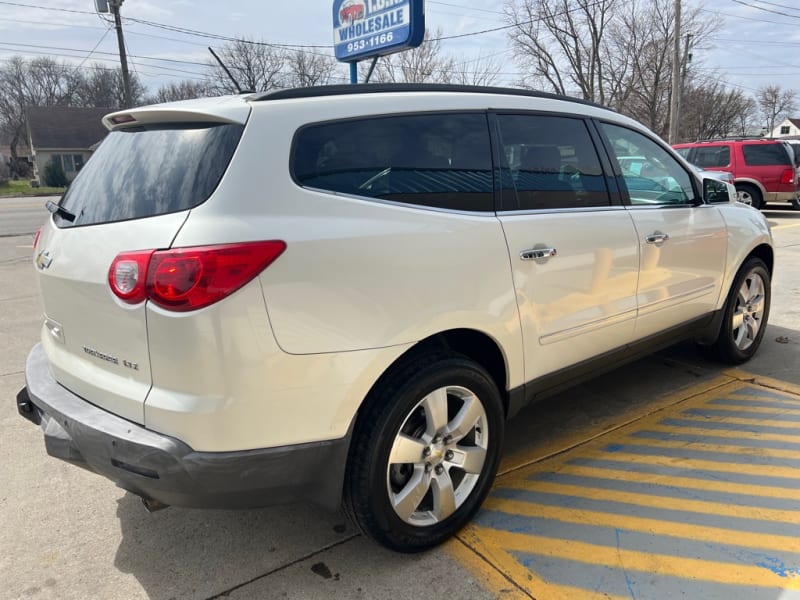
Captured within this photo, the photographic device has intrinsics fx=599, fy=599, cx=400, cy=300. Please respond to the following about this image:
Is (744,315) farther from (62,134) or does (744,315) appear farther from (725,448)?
(62,134)

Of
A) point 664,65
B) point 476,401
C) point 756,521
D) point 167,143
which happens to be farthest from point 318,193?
point 664,65

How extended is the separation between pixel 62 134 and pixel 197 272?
55.5 meters

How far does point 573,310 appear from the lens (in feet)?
9.55

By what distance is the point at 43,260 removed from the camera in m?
2.47

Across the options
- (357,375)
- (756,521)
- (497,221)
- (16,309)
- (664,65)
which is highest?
(664,65)

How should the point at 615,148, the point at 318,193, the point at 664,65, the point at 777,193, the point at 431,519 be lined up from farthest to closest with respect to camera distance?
1. the point at 664,65
2. the point at 777,193
3. the point at 615,148
4. the point at 431,519
5. the point at 318,193

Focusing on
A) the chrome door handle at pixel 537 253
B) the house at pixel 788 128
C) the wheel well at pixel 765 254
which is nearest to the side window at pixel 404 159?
the chrome door handle at pixel 537 253

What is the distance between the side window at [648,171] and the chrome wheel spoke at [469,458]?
1736 mm

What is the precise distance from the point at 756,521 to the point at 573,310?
3.98 ft

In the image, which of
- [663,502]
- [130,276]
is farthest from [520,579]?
[130,276]

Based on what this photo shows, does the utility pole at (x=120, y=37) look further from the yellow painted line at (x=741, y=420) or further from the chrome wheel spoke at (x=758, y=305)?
the yellow painted line at (x=741, y=420)

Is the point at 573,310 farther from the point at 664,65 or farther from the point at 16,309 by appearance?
the point at 664,65

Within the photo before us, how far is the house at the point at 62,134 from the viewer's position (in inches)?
1889

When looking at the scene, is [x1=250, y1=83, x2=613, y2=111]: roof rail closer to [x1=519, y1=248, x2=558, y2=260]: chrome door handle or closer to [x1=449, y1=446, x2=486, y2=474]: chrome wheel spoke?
[x1=519, y1=248, x2=558, y2=260]: chrome door handle
